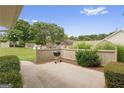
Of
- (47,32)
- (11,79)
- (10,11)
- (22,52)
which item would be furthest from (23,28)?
(11,79)

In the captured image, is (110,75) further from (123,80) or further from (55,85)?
(55,85)

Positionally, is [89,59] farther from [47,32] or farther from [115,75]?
[47,32]

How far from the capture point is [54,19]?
1133 inches

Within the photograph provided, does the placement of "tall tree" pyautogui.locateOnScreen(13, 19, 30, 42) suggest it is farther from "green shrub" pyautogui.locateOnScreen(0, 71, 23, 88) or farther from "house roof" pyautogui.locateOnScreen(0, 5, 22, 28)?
"green shrub" pyautogui.locateOnScreen(0, 71, 23, 88)

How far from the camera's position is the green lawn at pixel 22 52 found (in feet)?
51.8

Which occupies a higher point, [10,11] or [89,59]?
[10,11]

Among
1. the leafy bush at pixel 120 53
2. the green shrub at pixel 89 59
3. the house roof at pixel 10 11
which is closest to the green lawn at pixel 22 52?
the green shrub at pixel 89 59

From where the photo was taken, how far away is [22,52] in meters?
17.1

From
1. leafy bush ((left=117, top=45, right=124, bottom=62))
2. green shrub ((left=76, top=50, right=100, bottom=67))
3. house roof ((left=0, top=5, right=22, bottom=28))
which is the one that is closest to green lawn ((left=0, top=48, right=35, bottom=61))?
green shrub ((left=76, top=50, right=100, bottom=67))

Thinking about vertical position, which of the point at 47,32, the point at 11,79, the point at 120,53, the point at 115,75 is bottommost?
the point at 115,75

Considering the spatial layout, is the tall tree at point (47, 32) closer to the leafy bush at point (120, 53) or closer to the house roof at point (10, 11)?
the leafy bush at point (120, 53)

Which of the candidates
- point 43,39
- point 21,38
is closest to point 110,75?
point 21,38

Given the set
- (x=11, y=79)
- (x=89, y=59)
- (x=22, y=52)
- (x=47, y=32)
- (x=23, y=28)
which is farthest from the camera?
(x=47, y=32)
